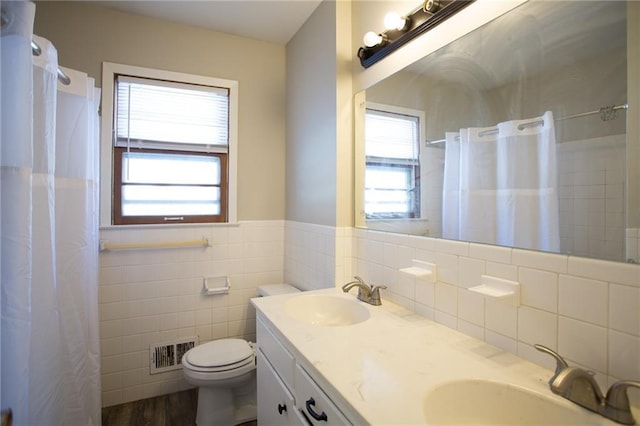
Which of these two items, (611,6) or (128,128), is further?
(128,128)

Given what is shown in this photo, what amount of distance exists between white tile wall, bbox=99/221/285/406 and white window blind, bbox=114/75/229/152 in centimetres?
63

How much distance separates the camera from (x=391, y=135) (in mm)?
1703

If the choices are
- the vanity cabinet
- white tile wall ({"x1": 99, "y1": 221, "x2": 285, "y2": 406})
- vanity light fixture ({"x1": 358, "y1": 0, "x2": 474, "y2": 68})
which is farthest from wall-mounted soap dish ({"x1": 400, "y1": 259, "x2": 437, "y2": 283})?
white tile wall ({"x1": 99, "y1": 221, "x2": 285, "y2": 406})

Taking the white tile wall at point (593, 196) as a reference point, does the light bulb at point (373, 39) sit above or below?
above

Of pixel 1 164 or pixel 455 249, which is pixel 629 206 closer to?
pixel 455 249

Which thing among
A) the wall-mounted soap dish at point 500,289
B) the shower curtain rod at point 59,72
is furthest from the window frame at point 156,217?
the wall-mounted soap dish at point 500,289

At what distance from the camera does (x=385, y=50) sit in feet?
5.13

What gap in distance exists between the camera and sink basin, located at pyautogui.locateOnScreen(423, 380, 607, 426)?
77 cm

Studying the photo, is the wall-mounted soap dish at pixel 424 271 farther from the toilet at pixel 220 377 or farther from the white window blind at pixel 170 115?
the white window blind at pixel 170 115

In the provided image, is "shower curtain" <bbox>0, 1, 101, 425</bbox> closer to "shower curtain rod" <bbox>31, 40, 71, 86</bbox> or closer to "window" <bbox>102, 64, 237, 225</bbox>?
"shower curtain rod" <bbox>31, 40, 71, 86</bbox>

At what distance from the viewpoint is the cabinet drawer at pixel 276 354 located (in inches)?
46.2

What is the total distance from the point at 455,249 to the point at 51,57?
5.71 ft

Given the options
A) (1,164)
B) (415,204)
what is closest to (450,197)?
(415,204)

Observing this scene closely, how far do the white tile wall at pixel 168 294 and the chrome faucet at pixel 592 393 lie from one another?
2.07 m
